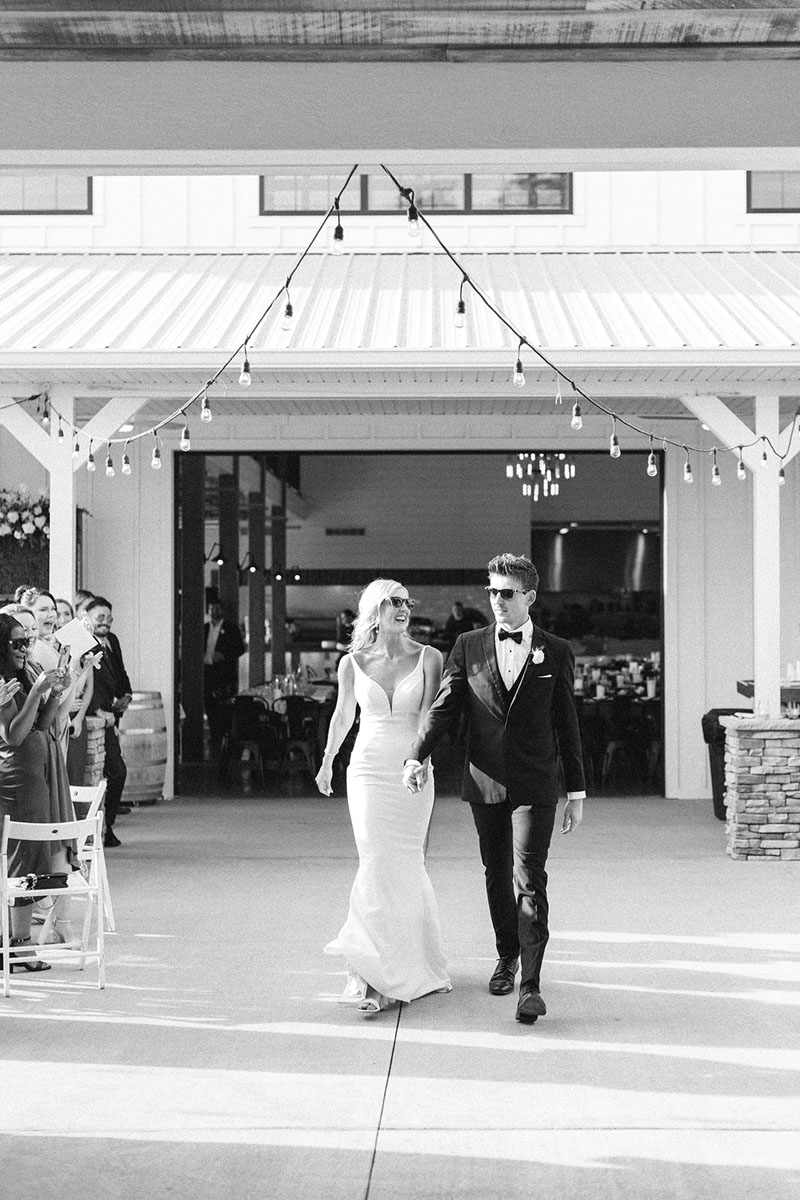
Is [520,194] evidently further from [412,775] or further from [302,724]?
[412,775]

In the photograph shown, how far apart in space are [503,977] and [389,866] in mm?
728

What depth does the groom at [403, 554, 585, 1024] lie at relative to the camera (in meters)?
5.48

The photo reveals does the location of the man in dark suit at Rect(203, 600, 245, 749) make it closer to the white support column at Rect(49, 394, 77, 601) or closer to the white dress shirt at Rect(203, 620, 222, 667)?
the white dress shirt at Rect(203, 620, 222, 667)

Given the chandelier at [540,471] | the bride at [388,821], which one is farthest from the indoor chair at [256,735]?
the bride at [388,821]

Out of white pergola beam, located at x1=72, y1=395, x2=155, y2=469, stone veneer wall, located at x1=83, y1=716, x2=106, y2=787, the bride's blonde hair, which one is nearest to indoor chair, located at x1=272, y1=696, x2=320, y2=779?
stone veneer wall, located at x1=83, y1=716, x2=106, y2=787

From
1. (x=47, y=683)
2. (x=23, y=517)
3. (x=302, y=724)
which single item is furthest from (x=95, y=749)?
(x=47, y=683)

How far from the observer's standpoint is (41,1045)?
5156 mm

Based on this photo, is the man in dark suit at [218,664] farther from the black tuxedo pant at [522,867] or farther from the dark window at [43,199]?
the black tuxedo pant at [522,867]

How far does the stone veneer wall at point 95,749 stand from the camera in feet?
32.7

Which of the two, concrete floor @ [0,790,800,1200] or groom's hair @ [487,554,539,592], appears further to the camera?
groom's hair @ [487,554,539,592]

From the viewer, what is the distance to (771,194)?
1295 cm

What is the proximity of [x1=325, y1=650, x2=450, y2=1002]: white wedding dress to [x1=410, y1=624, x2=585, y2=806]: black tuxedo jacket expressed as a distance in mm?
178

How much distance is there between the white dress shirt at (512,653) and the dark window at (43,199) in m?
9.17

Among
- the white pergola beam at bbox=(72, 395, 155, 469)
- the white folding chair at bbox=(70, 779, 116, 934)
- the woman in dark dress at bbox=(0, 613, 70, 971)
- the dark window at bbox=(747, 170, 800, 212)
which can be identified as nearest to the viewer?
the woman in dark dress at bbox=(0, 613, 70, 971)
